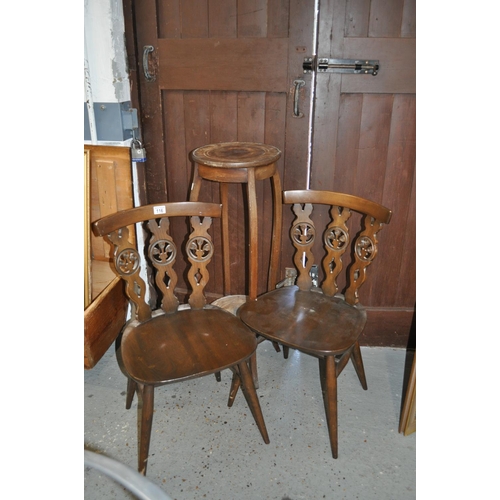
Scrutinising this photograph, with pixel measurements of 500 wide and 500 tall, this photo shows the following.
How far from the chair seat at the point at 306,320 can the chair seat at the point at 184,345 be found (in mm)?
76

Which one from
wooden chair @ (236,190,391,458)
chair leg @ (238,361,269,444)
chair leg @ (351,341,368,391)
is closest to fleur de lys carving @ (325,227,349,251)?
wooden chair @ (236,190,391,458)

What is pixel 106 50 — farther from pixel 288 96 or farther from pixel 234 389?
pixel 234 389

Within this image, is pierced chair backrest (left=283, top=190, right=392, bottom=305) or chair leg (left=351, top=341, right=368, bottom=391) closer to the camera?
pierced chair backrest (left=283, top=190, right=392, bottom=305)

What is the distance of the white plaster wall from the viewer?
1746 millimetres

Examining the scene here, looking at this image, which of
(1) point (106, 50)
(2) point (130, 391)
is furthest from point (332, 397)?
(1) point (106, 50)

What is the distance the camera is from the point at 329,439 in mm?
1594

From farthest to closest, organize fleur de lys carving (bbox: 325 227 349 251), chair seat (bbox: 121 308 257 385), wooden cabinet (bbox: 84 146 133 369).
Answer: wooden cabinet (bbox: 84 146 133 369)
fleur de lys carving (bbox: 325 227 349 251)
chair seat (bbox: 121 308 257 385)

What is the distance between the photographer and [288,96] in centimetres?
175

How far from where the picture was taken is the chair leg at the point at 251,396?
4.83 feet

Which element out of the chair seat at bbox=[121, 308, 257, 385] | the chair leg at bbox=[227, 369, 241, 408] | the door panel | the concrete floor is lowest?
the concrete floor

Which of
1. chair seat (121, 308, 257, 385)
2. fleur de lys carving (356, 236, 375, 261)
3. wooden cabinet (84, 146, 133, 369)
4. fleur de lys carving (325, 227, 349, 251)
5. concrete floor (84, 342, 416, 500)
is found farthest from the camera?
wooden cabinet (84, 146, 133, 369)

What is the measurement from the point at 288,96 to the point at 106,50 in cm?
79

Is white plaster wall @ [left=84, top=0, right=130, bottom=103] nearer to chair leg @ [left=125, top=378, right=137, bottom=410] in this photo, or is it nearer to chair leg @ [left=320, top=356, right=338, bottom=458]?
chair leg @ [left=125, top=378, right=137, bottom=410]

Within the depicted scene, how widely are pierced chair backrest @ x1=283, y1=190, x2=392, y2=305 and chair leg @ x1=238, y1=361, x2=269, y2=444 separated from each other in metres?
0.46
